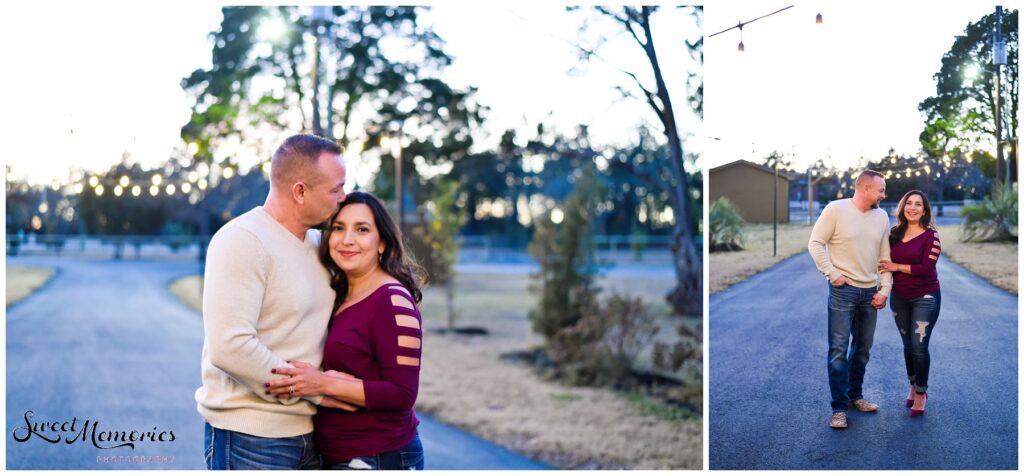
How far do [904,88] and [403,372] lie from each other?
1921mm

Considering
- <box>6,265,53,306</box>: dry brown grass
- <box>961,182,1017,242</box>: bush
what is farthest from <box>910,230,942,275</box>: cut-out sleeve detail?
<box>6,265,53,306</box>: dry brown grass

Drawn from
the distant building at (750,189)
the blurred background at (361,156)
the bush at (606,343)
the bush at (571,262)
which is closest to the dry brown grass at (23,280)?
the blurred background at (361,156)

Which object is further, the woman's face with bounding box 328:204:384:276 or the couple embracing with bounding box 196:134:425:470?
the woman's face with bounding box 328:204:384:276

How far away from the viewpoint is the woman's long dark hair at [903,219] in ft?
8.56

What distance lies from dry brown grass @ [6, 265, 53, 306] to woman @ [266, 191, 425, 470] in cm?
580

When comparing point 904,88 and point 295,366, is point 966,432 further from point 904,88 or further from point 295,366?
point 295,366

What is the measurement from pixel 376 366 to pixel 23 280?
602 cm

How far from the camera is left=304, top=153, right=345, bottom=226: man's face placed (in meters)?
1.98

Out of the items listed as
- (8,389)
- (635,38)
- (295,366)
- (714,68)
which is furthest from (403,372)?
(8,389)

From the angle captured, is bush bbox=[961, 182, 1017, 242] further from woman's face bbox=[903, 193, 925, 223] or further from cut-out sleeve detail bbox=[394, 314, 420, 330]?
cut-out sleeve detail bbox=[394, 314, 420, 330]

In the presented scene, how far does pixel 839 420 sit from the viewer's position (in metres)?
2.74

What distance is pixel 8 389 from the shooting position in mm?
5891

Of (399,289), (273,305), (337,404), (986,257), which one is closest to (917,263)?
(986,257)

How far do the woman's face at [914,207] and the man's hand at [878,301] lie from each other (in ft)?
0.82
